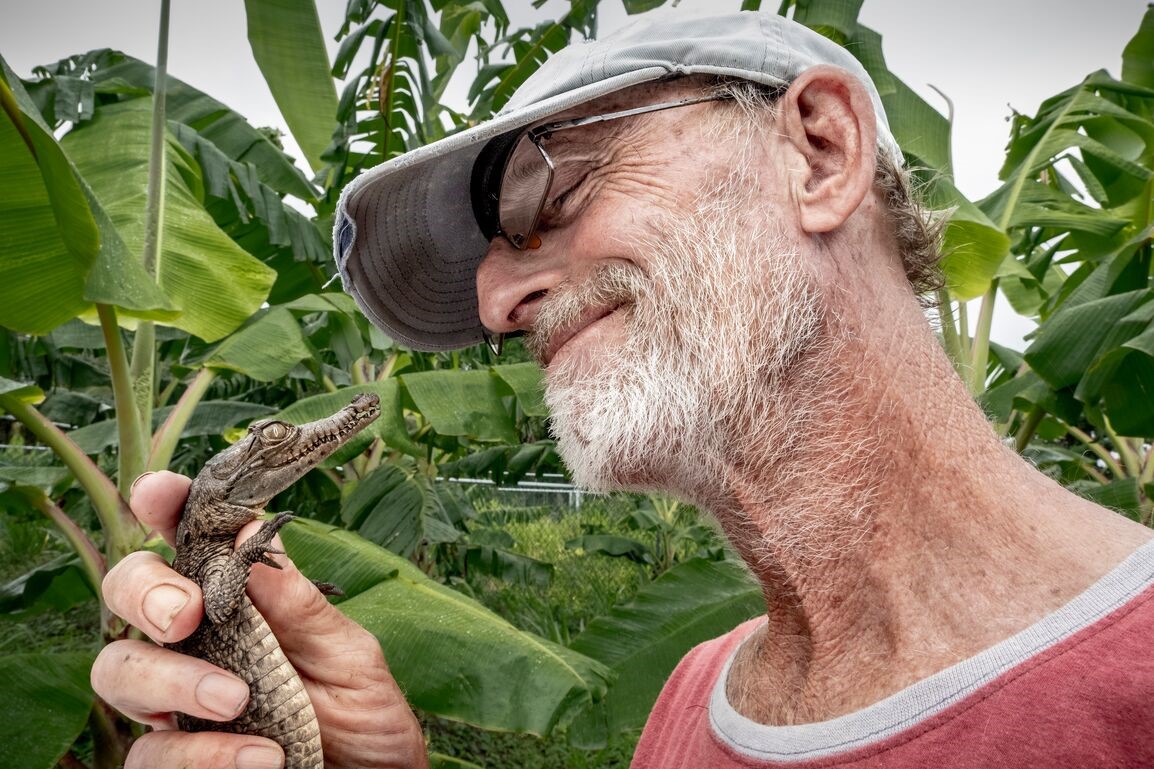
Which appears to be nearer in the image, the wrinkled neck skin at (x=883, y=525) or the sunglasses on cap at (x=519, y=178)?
the wrinkled neck skin at (x=883, y=525)

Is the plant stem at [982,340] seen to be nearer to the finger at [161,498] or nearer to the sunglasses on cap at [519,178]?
the sunglasses on cap at [519,178]

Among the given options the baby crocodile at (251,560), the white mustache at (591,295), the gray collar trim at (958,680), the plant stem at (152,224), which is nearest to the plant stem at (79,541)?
the plant stem at (152,224)

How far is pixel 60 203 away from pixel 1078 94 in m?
3.92

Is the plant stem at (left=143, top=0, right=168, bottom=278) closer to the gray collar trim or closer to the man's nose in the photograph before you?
the man's nose

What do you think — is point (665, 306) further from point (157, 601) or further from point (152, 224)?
point (152, 224)

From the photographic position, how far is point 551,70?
123 cm

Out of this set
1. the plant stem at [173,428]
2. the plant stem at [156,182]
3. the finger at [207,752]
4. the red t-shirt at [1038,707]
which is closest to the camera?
the red t-shirt at [1038,707]

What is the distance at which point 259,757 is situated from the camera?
4.24 ft

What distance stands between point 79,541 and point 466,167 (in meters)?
2.47

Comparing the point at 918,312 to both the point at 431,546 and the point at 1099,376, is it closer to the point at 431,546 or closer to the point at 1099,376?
the point at 1099,376

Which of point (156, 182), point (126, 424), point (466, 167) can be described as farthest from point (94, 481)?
point (466, 167)

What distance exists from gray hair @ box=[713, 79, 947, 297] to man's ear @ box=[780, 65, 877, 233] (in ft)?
0.12

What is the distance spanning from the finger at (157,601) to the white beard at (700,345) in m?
0.60

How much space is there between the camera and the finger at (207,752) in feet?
4.15
